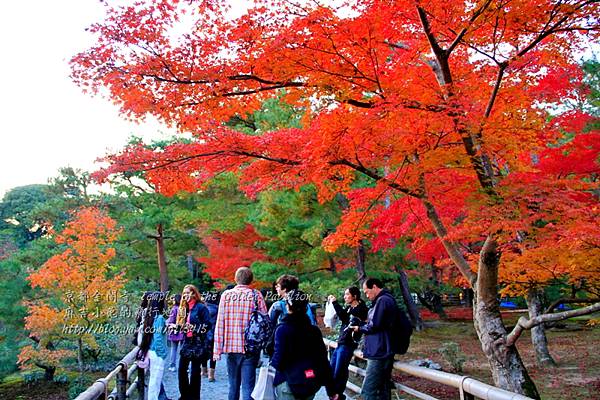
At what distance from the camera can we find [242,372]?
4.92m

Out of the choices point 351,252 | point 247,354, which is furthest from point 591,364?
point 247,354

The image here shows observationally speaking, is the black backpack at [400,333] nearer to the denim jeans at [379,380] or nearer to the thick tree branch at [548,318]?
the denim jeans at [379,380]

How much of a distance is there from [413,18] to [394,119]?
144 centimetres

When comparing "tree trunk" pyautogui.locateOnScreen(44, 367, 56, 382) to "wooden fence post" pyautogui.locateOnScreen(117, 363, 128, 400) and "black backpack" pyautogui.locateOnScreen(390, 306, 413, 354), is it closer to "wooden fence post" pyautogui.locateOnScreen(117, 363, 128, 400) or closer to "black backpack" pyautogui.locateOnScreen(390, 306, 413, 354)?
"wooden fence post" pyautogui.locateOnScreen(117, 363, 128, 400)

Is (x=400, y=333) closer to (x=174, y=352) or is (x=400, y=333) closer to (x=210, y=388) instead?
(x=210, y=388)

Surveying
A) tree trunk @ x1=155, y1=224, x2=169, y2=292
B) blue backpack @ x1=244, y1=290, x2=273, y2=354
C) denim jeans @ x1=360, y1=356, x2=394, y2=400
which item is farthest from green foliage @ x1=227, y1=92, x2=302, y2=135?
tree trunk @ x1=155, y1=224, x2=169, y2=292

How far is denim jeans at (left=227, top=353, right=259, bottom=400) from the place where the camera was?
4871 mm

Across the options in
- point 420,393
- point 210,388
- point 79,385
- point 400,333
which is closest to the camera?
point 420,393

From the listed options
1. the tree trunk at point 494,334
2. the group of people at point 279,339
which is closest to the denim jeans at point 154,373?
the group of people at point 279,339

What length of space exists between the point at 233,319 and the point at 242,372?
22.2 inches

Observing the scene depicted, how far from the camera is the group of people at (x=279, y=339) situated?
3721 millimetres

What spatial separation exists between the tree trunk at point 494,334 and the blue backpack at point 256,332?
3.46 m

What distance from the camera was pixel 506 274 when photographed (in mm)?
8148

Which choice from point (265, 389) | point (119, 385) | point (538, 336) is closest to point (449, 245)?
point (265, 389)
